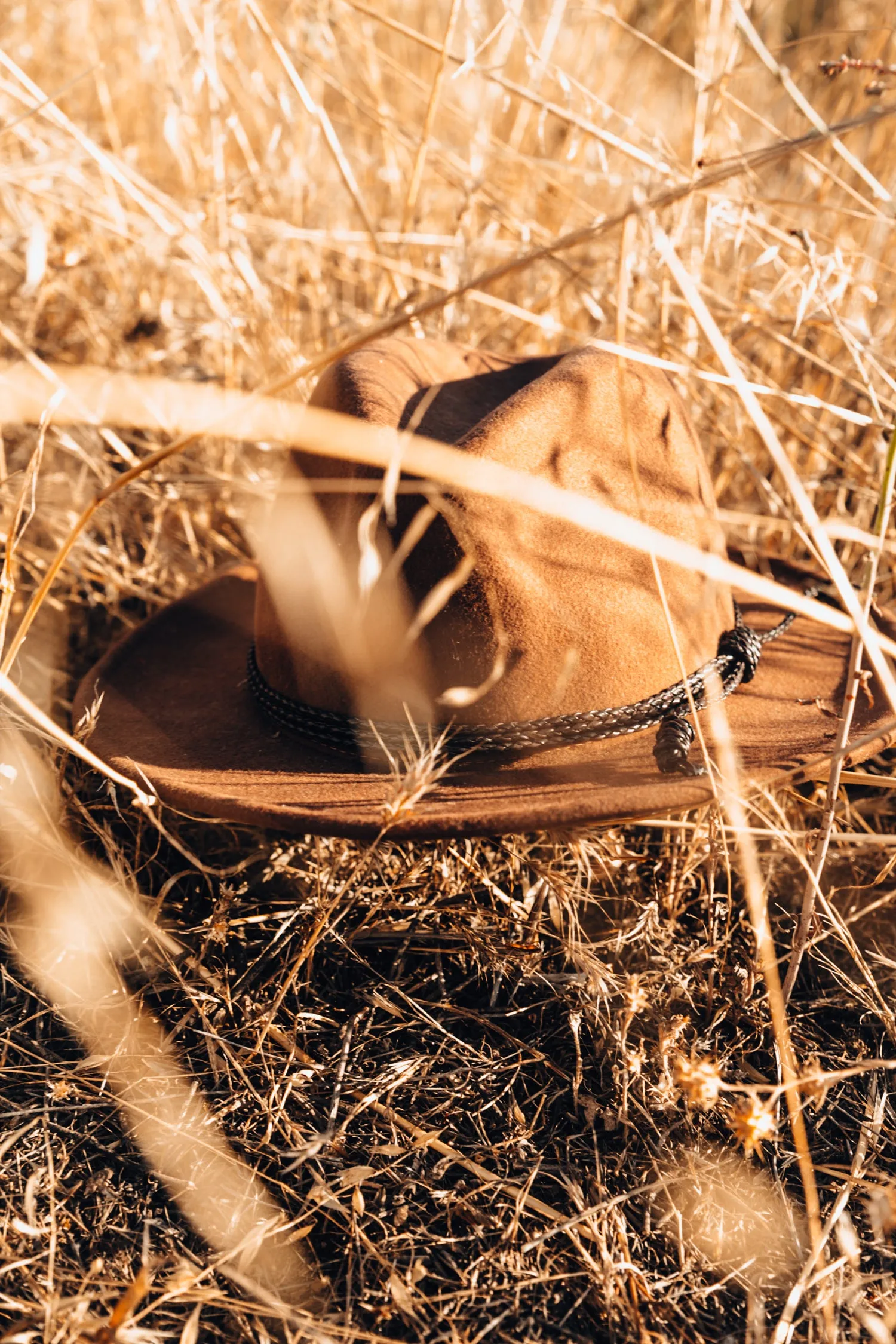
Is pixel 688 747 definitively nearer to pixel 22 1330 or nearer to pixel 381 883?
pixel 381 883

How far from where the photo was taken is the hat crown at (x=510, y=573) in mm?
1326

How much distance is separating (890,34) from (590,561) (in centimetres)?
207

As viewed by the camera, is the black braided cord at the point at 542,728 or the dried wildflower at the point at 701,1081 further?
the black braided cord at the point at 542,728

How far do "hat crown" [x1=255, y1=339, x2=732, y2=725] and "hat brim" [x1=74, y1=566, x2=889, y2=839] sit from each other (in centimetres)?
10

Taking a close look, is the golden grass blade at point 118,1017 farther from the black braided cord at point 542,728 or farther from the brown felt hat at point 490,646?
the black braided cord at point 542,728

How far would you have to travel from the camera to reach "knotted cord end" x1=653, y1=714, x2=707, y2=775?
1294 mm

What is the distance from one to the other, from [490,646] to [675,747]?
290mm

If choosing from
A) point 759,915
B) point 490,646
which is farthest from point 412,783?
point 759,915

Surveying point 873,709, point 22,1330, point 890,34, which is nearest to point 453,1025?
point 22,1330

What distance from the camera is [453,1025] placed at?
1582 millimetres

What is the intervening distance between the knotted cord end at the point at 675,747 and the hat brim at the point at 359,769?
0.7 inches

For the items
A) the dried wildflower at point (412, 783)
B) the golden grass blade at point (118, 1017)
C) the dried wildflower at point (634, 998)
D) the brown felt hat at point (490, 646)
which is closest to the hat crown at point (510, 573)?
the brown felt hat at point (490, 646)

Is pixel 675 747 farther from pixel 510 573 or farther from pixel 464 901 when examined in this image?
pixel 464 901

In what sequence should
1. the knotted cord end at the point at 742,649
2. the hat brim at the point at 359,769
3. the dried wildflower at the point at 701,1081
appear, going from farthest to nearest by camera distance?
1. the knotted cord end at the point at 742,649
2. the hat brim at the point at 359,769
3. the dried wildflower at the point at 701,1081
